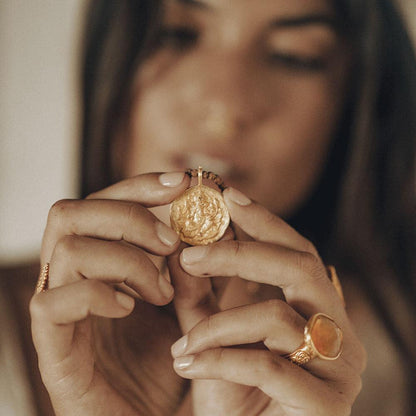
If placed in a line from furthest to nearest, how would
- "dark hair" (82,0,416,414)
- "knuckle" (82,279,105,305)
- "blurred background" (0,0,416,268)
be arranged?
"blurred background" (0,0,416,268) → "dark hair" (82,0,416,414) → "knuckle" (82,279,105,305)

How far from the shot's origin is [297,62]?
126cm

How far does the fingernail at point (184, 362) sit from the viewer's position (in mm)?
590

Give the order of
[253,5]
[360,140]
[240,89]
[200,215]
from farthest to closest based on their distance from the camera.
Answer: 1. [360,140]
2. [240,89]
3. [253,5]
4. [200,215]

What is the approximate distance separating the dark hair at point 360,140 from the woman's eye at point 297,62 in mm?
128

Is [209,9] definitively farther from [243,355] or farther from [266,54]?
[243,355]

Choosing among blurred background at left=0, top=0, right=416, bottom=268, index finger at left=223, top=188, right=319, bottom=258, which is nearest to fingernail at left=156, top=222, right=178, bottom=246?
index finger at left=223, top=188, right=319, bottom=258

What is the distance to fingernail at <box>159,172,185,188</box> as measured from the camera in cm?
63

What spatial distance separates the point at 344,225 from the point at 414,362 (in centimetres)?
59

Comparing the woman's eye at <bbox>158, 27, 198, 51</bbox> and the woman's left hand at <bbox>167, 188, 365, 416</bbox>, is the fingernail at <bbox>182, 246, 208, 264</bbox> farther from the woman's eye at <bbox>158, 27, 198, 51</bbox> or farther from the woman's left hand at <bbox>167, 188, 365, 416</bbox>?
the woman's eye at <bbox>158, 27, 198, 51</bbox>

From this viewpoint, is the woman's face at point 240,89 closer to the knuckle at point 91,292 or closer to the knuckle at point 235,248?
the knuckle at point 235,248

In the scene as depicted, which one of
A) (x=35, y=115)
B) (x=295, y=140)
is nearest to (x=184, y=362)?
(x=295, y=140)

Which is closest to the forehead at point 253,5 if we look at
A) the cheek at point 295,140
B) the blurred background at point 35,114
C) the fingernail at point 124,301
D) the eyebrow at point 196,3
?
the eyebrow at point 196,3

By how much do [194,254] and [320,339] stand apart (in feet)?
0.75

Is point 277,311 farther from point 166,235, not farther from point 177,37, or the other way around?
point 177,37
